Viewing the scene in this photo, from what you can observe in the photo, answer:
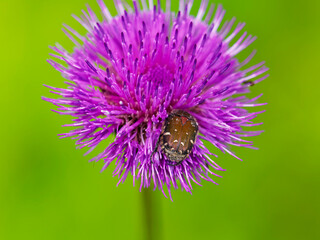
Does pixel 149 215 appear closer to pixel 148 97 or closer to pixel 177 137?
pixel 177 137

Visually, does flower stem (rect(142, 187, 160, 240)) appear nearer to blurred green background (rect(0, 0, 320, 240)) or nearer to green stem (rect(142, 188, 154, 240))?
green stem (rect(142, 188, 154, 240))

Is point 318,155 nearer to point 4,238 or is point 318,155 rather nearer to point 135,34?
point 135,34

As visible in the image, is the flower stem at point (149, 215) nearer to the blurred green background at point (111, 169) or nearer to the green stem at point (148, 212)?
the green stem at point (148, 212)

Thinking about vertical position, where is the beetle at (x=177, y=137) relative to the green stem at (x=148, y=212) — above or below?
above

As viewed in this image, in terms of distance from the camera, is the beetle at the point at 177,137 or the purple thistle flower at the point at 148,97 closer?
the beetle at the point at 177,137

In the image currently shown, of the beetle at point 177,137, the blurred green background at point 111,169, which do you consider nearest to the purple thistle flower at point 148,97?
the beetle at point 177,137

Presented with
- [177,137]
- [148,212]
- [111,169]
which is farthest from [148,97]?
[111,169]
